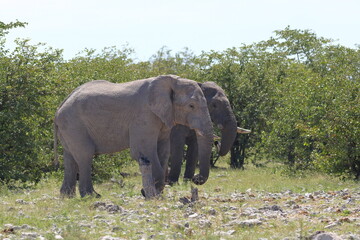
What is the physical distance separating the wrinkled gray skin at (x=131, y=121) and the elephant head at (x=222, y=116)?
13.6 ft

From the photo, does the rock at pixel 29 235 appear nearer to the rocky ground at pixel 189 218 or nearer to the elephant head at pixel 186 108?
Result: the rocky ground at pixel 189 218

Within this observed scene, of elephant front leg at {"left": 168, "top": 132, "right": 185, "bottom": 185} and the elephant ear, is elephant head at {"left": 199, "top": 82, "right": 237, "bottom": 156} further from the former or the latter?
the elephant ear

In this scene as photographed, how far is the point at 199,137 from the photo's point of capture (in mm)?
16828

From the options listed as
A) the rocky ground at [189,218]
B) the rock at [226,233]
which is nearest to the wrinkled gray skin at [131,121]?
the rocky ground at [189,218]

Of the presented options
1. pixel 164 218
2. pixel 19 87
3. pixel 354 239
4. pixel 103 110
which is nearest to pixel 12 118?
pixel 19 87

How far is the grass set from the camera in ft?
37.8

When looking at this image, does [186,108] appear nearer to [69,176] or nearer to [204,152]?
[204,152]

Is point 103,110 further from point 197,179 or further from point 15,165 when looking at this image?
point 15,165

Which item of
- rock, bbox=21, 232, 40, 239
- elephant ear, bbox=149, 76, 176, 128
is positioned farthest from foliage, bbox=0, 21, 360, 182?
A: rock, bbox=21, 232, 40, 239

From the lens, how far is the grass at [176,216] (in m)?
11.5

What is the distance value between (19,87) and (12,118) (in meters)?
1.20

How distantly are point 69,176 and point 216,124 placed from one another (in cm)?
588

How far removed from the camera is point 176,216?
13398 millimetres

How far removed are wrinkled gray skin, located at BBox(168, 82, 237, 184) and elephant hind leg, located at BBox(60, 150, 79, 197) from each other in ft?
15.9
